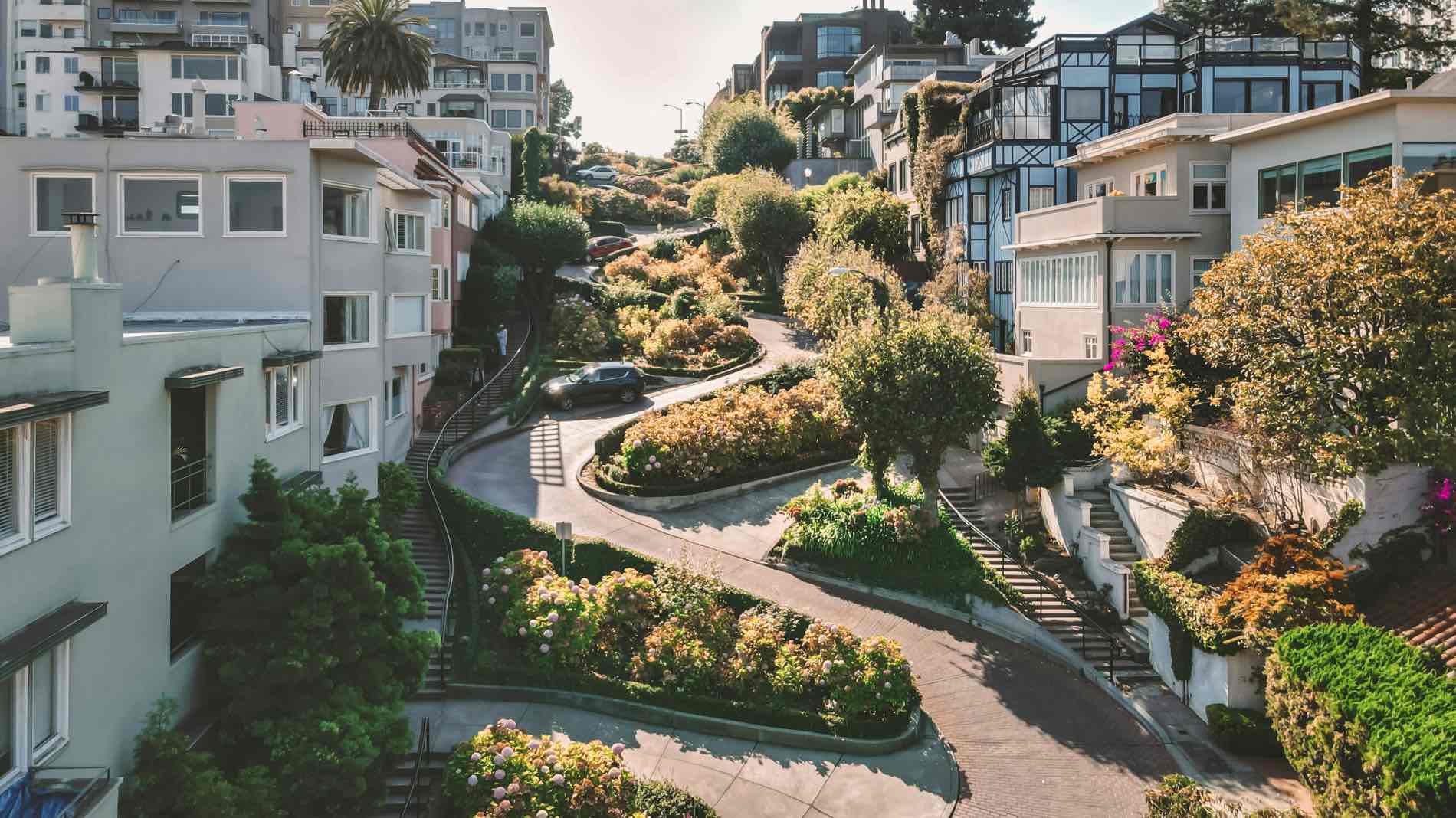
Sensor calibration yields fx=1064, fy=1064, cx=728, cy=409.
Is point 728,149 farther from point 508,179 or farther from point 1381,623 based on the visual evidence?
point 1381,623

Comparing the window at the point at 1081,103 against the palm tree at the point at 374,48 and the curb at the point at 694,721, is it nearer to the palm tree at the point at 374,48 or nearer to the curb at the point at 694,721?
the curb at the point at 694,721

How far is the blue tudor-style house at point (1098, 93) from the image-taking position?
42.2 m

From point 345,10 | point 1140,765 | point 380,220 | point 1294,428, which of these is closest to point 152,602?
point 380,220

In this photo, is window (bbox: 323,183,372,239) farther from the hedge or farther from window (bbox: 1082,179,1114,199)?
window (bbox: 1082,179,1114,199)

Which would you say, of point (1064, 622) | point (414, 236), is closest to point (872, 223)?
point (414, 236)

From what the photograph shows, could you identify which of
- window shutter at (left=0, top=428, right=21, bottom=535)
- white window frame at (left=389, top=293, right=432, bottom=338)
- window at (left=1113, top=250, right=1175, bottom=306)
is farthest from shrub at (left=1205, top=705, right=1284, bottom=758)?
white window frame at (left=389, top=293, right=432, bottom=338)

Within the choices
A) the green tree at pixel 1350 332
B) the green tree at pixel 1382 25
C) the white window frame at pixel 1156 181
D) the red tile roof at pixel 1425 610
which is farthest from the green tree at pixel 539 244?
the red tile roof at pixel 1425 610

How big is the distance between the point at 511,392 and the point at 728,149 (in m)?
48.3

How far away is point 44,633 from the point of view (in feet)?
41.9

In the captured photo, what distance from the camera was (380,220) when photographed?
28094 mm

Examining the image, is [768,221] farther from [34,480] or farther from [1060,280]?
[34,480]

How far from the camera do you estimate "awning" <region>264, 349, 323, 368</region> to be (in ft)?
69.7

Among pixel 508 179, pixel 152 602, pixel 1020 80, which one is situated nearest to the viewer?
pixel 152 602

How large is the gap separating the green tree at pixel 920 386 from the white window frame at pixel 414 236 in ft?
44.2
